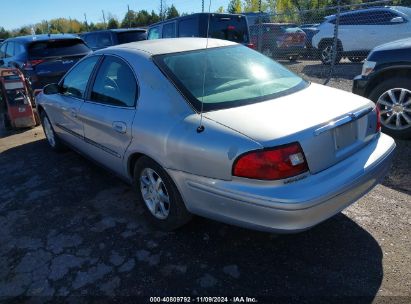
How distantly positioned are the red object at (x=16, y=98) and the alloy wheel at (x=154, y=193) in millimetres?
4814

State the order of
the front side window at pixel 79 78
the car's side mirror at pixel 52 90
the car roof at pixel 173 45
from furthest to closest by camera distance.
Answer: the car's side mirror at pixel 52 90
the front side window at pixel 79 78
the car roof at pixel 173 45

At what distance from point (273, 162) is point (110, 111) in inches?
71.7

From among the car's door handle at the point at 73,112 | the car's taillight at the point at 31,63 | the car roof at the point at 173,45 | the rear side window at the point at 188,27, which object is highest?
the rear side window at the point at 188,27

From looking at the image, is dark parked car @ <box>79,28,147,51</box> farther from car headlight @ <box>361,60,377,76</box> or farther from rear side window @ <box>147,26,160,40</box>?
car headlight @ <box>361,60,377,76</box>

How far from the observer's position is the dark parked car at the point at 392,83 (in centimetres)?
472

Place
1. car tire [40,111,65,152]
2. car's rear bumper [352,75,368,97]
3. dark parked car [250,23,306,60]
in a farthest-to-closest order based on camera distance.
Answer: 1. dark parked car [250,23,306,60]
2. car tire [40,111,65,152]
3. car's rear bumper [352,75,368,97]

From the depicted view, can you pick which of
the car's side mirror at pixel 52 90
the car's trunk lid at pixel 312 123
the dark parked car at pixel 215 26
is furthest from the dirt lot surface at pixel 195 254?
the dark parked car at pixel 215 26

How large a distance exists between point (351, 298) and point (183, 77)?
2.04 metres

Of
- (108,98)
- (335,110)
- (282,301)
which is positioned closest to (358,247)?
(282,301)

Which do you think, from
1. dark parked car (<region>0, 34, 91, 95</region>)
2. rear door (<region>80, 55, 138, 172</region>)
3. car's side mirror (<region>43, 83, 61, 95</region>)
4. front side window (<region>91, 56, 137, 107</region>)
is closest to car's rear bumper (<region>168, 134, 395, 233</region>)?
rear door (<region>80, 55, 138, 172</region>)

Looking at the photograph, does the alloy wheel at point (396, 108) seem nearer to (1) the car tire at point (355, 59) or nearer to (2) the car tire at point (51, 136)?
(2) the car tire at point (51, 136)

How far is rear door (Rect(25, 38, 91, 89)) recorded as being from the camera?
7.82 metres

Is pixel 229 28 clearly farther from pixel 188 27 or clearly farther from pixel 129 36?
pixel 129 36

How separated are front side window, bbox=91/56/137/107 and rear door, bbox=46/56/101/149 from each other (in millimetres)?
246
